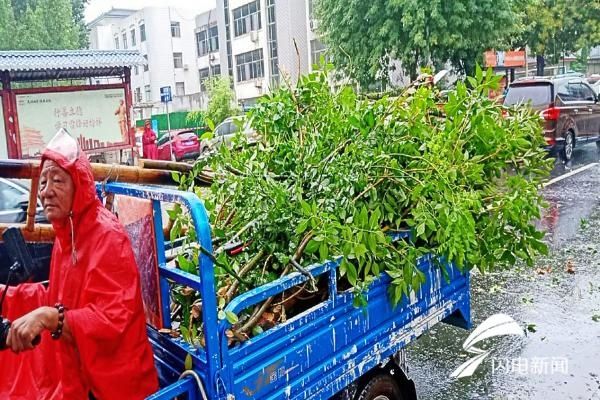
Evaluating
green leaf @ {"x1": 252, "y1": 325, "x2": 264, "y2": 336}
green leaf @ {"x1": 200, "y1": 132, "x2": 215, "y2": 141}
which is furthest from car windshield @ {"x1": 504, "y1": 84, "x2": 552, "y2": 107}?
green leaf @ {"x1": 252, "y1": 325, "x2": 264, "y2": 336}

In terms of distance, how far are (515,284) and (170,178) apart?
4.43 meters

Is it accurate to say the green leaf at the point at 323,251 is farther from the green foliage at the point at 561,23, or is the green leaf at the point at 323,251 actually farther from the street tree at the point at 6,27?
the street tree at the point at 6,27

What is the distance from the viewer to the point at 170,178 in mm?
3217

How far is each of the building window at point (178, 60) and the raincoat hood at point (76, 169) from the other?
155 feet

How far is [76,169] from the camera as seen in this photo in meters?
2.10

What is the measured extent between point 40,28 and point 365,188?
2898 cm

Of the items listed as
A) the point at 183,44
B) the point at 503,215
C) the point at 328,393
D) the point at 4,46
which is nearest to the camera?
the point at 328,393

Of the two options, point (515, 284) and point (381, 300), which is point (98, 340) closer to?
point (381, 300)

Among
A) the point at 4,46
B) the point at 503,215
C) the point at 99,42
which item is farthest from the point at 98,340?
the point at 99,42

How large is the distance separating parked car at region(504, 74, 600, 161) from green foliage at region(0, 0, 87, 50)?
22.4 meters

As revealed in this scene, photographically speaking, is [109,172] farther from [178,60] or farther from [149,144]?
[178,60]

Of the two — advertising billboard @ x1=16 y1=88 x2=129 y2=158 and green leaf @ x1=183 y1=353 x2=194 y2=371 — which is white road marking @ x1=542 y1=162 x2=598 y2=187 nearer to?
advertising billboard @ x1=16 y1=88 x2=129 y2=158

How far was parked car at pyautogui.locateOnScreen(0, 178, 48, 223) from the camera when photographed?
587 cm

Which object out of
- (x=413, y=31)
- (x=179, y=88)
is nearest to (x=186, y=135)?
(x=413, y=31)
